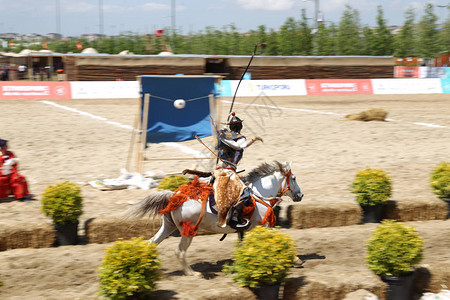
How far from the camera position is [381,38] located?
6272 cm

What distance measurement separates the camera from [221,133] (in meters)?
8.26

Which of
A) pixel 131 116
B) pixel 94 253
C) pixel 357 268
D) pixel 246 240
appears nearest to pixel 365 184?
pixel 357 268

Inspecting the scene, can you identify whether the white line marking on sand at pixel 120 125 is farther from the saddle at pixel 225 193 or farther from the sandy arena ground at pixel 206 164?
the saddle at pixel 225 193

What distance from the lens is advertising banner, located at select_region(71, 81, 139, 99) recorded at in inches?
1244

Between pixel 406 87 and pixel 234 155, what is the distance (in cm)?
3108

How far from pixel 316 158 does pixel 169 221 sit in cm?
922

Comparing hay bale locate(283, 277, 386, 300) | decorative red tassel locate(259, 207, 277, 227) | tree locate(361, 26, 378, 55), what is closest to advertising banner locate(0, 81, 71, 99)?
decorative red tassel locate(259, 207, 277, 227)

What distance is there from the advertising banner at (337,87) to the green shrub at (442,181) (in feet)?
79.8

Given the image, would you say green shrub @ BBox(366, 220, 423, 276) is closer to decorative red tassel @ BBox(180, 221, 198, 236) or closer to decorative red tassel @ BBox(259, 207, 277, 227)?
decorative red tassel @ BBox(259, 207, 277, 227)

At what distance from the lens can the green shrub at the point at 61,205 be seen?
29.8 feet

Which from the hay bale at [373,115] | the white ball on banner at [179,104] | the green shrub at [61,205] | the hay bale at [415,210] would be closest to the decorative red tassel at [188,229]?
the green shrub at [61,205]

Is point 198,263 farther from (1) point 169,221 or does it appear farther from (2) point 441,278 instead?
(2) point 441,278

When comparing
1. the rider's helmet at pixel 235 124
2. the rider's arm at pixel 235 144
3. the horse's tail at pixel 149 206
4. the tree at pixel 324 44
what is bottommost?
the horse's tail at pixel 149 206

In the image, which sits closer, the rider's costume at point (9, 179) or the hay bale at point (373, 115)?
the rider's costume at point (9, 179)
